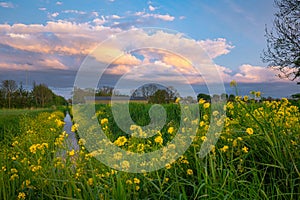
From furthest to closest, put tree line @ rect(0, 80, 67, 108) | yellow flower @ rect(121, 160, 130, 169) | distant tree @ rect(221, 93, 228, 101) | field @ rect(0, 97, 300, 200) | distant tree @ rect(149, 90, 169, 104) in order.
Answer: tree line @ rect(0, 80, 67, 108) < distant tree @ rect(149, 90, 169, 104) < distant tree @ rect(221, 93, 228, 101) < yellow flower @ rect(121, 160, 130, 169) < field @ rect(0, 97, 300, 200)

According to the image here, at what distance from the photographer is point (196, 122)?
427 centimetres

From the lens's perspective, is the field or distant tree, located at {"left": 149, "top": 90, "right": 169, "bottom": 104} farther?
distant tree, located at {"left": 149, "top": 90, "right": 169, "bottom": 104}

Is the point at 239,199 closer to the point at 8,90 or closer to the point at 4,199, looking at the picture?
the point at 4,199

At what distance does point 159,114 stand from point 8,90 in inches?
1367

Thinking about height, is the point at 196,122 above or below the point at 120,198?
above

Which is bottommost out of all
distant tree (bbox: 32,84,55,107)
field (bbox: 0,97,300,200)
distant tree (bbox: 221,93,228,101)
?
field (bbox: 0,97,300,200)

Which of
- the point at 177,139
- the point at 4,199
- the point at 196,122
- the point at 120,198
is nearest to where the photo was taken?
the point at 120,198

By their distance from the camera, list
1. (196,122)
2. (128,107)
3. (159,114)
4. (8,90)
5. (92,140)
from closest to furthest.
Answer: (196,122), (92,140), (159,114), (128,107), (8,90)

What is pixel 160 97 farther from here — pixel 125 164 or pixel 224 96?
pixel 125 164

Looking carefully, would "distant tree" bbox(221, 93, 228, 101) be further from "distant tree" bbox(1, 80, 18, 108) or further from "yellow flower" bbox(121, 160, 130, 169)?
"distant tree" bbox(1, 80, 18, 108)

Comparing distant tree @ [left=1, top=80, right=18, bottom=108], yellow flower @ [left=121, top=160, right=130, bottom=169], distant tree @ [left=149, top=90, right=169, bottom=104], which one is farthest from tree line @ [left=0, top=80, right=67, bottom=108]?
yellow flower @ [left=121, top=160, right=130, bottom=169]

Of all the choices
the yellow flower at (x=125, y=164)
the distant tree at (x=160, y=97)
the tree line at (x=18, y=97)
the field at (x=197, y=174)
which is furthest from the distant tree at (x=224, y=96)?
the tree line at (x=18, y=97)

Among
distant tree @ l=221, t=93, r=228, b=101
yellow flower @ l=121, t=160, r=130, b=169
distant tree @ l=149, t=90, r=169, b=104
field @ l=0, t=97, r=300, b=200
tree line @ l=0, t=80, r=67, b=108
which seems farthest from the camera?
tree line @ l=0, t=80, r=67, b=108

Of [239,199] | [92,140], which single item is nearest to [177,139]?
[239,199]
